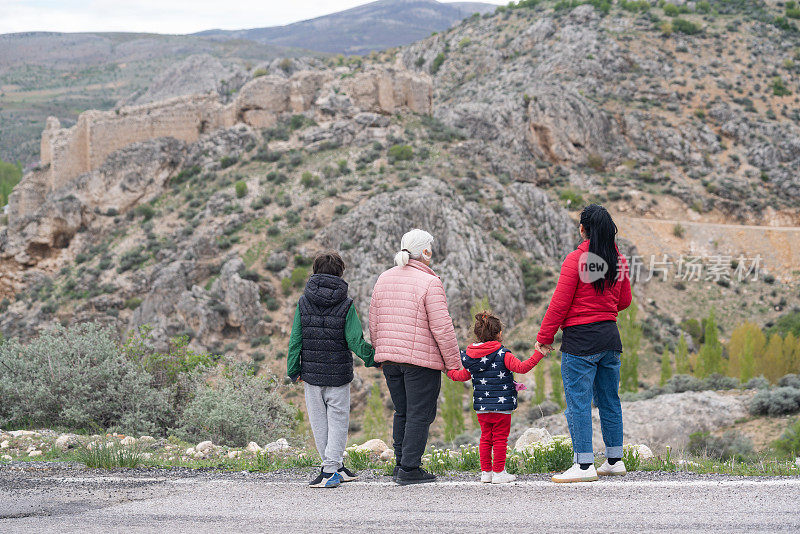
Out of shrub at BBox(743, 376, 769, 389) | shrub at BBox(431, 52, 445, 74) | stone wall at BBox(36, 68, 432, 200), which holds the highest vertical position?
shrub at BBox(431, 52, 445, 74)

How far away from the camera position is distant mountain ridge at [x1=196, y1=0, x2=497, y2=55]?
154750 mm

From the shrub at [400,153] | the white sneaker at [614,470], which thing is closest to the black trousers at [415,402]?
the white sneaker at [614,470]

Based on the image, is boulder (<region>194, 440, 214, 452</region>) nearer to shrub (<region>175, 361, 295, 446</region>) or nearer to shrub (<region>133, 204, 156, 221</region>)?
shrub (<region>175, 361, 295, 446</region>)

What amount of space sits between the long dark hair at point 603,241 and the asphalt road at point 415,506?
1611mm

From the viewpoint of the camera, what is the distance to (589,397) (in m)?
5.34

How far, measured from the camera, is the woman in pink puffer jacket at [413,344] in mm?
5535

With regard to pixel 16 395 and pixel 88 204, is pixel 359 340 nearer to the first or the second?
pixel 16 395

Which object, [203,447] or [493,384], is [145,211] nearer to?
[203,447]

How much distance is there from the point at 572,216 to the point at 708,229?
9.84 m

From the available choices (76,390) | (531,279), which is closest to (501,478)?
(76,390)

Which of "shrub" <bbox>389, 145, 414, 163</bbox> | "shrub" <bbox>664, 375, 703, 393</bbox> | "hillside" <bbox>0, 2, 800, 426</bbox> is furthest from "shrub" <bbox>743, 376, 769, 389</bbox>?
"shrub" <bbox>389, 145, 414, 163</bbox>

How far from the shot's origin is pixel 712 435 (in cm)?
1705

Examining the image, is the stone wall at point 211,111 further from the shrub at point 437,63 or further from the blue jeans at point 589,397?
the blue jeans at point 589,397

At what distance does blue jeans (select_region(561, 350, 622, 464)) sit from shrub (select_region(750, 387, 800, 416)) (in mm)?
14060
